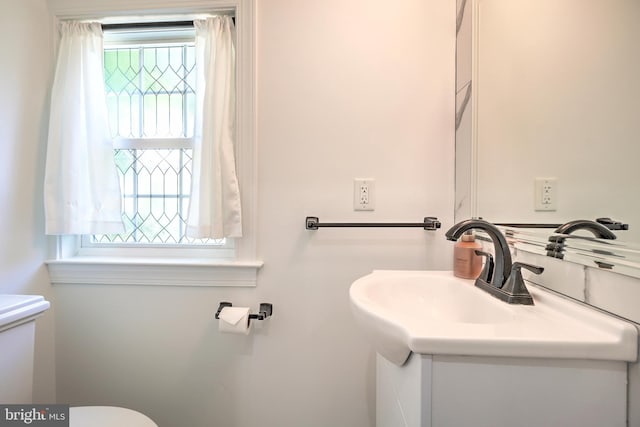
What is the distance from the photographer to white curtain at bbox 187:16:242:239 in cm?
114

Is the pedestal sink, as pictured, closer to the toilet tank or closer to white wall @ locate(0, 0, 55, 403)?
the toilet tank

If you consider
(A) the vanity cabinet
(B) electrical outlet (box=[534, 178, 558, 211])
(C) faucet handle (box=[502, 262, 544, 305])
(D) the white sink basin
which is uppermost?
(B) electrical outlet (box=[534, 178, 558, 211])

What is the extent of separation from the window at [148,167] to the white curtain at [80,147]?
10 centimetres

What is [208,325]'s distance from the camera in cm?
120

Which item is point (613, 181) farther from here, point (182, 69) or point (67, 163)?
point (67, 163)

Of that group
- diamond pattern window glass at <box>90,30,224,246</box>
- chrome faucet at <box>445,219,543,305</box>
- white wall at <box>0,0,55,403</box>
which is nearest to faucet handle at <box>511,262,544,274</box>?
chrome faucet at <box>445,219,543,305</box>

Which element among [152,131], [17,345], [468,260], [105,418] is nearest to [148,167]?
[152,131]

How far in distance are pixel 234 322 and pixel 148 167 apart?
32.1 inches

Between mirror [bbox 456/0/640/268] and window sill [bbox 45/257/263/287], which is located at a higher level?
mirror [bbox 456/0/640/268]

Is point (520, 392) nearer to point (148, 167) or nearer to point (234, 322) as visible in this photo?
point (234, 322)

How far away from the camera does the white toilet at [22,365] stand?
86 centimetres

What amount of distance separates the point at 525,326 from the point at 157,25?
1685 mm

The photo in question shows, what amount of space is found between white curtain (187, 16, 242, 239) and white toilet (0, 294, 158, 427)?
536 millimetres

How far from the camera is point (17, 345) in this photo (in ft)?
2.92
